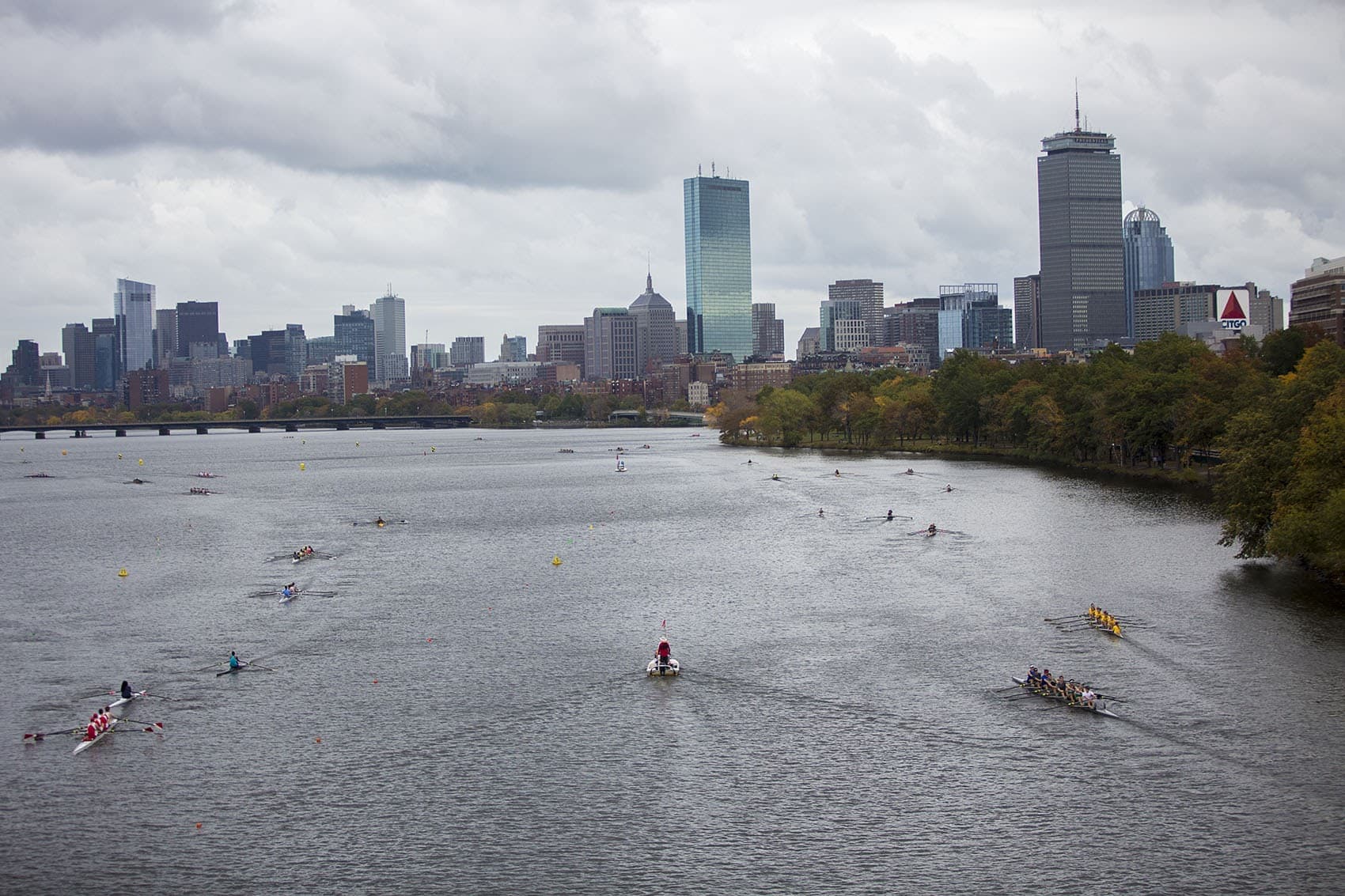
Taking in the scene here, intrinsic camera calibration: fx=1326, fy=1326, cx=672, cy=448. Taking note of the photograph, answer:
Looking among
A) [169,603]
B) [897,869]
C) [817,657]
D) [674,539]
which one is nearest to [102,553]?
[169,603]

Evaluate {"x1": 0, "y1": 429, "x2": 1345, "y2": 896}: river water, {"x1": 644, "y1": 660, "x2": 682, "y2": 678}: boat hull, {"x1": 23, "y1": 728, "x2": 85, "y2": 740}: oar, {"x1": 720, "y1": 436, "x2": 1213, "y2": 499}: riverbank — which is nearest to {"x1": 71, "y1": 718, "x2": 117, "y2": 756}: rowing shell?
{"x1": 0, "y1": 429, "x2": 1345, "y2": 896}: river water

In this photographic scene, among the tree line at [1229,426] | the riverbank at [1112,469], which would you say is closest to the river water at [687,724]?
the tree line at [1229,426]

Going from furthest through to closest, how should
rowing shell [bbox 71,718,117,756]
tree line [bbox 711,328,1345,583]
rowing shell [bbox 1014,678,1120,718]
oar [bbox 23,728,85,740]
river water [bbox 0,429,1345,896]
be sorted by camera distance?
tree line [bbox 711,328,1345,583] → rowing shell [bbox 1014,678,1120,718] → oar [bbox 23,728,85,740] → rowing shell [bbox 71,718,117,756] → river water [bbox 0,429,1345,896]

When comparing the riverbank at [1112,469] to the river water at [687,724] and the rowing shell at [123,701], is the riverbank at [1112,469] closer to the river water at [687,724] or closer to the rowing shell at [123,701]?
the river water at [687,724]

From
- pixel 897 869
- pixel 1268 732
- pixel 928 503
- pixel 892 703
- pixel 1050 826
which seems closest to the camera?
pixel 897 869

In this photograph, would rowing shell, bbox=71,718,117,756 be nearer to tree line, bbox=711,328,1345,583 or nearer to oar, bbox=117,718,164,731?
oar, bbox=117,718,164,731

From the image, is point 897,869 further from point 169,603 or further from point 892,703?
point 169,603
